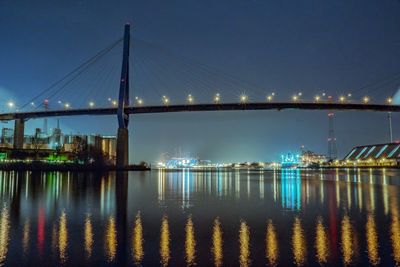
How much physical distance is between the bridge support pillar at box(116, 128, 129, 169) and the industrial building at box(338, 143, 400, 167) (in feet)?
316

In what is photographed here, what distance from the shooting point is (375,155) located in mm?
147250

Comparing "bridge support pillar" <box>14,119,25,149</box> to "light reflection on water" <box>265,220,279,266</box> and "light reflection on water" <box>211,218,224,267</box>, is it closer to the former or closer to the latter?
"light reflection on water" <box>211,218,224,267</box>

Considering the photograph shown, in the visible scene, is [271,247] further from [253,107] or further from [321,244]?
[253,107]

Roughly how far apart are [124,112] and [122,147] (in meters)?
5.62

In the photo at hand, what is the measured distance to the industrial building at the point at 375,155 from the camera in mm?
131125

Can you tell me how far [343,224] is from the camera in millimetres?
12531

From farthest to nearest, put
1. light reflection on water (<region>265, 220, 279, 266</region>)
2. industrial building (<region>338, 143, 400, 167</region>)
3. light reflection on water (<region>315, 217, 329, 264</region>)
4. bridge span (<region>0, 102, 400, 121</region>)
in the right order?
1. industrial building (<region>338, 143, 400, 167</region>)
2. bridge span (<region>0, 102, 400, 121</region>)
3. light reflection on water (<region>315, 217, 329, 264</region>)
4. light reflection on water (<region>265, 220, 279, 266</region>)

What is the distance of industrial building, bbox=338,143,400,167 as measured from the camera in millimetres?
131125

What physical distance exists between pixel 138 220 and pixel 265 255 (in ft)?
19.9

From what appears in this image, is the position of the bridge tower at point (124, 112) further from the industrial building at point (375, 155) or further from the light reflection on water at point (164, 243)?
the industrial building at point (375, 155)

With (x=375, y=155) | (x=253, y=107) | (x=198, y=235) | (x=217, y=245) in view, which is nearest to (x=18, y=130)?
(x=253, y=107)

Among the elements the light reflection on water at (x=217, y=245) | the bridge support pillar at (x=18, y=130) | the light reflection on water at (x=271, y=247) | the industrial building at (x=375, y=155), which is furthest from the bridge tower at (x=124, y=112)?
the industrial building at (x=375, y=155)

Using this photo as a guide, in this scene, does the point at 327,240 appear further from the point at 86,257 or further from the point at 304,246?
the point at 86,257

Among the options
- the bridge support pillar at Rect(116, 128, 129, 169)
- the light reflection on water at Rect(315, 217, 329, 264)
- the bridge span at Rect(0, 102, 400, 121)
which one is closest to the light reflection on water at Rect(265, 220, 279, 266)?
the light reflection on water at Rect(315, 217, 329, 264)
